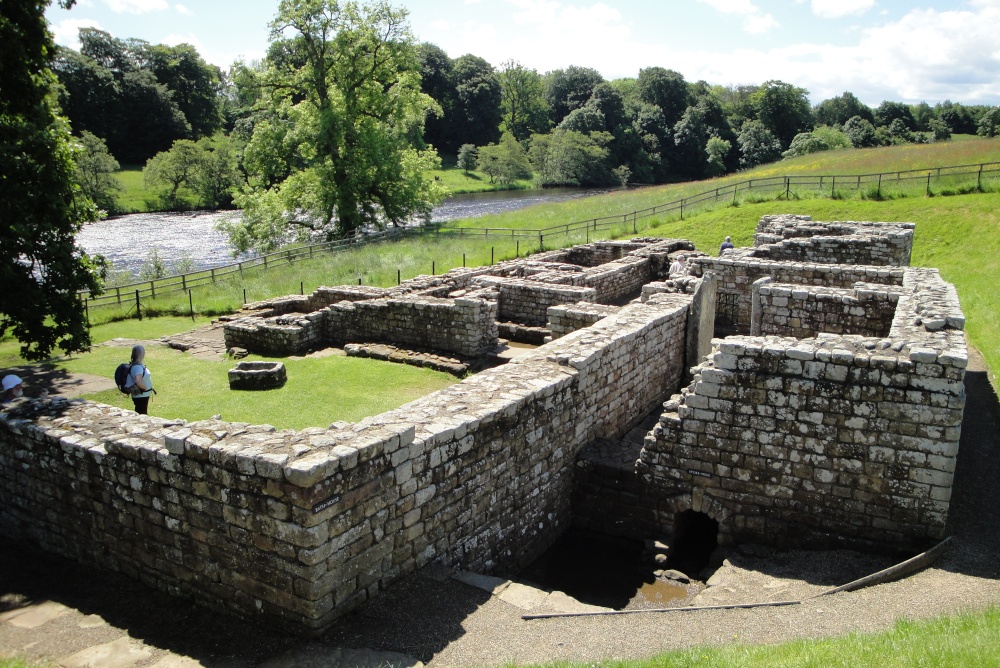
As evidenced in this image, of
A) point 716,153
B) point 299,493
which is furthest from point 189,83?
point 299,493

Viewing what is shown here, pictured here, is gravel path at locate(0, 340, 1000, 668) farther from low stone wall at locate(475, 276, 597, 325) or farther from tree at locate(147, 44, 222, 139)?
tree at locate(147, 44, 222, 139)

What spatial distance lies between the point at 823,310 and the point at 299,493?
9.51 metres

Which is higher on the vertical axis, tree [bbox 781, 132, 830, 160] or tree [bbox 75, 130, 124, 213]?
tree [bbox 781, 132, 830, 160]

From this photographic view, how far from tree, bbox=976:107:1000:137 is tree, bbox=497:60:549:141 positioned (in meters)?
51.6

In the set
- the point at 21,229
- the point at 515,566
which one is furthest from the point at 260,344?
the point at 515,566

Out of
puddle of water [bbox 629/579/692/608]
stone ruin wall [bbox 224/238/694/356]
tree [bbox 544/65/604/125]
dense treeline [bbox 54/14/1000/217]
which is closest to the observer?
puddle of water [bbox 629/579/692/608]

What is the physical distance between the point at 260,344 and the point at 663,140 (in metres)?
76.7

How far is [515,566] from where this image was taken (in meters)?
8.21

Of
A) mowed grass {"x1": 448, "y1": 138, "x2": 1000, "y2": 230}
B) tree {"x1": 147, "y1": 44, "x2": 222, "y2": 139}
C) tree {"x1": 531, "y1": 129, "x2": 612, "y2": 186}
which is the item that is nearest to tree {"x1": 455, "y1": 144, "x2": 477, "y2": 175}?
tree {"x1": 531, "y1": 129, "x2": 612, "y2": 186}

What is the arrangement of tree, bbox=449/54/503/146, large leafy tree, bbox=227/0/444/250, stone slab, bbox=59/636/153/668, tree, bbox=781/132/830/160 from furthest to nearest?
tree, bbox=449/54/503/146, tree, bbox=781/132/830/160, large leafy tree, bbox=227/0/444/250, stone slab, bbox=59/636/153/668

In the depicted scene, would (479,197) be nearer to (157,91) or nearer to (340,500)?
(157,91)

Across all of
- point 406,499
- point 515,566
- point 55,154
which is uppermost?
point 55,154

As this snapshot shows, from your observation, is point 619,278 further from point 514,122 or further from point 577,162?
point 514,122

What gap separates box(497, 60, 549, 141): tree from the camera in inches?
3826
